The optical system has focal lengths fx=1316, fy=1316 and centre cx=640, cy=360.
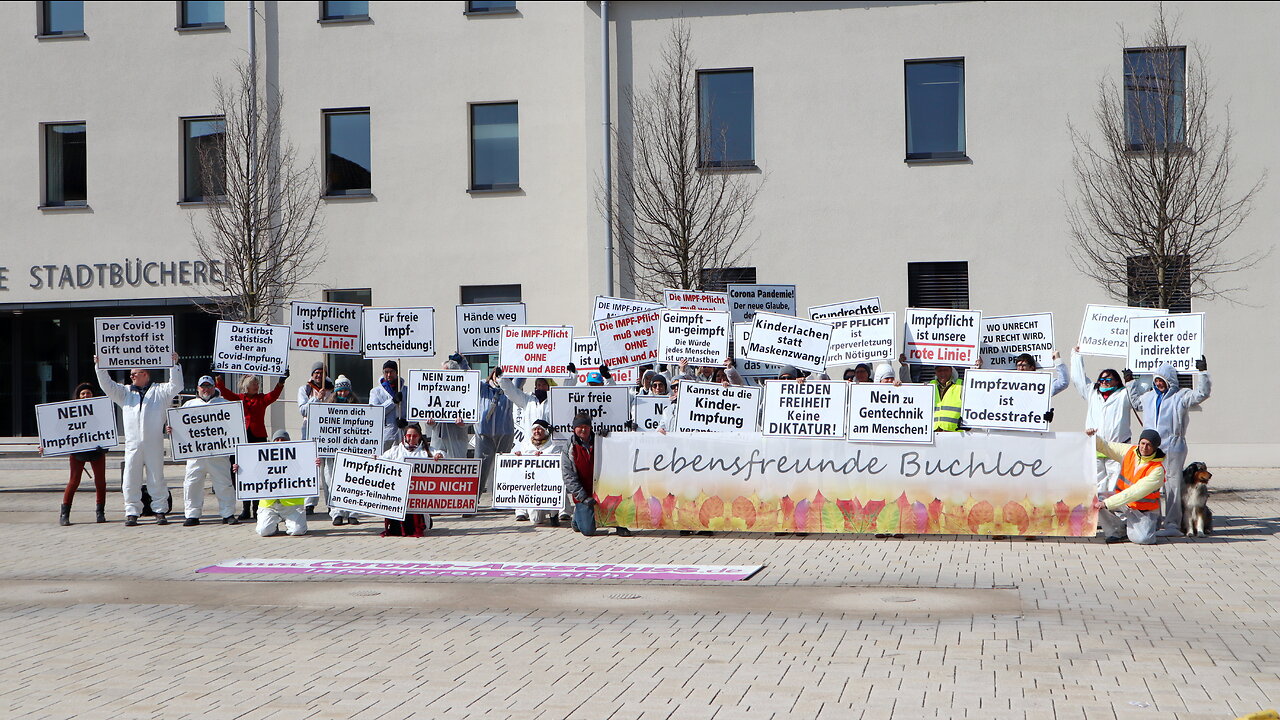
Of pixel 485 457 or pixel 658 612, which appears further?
pixel 485 457

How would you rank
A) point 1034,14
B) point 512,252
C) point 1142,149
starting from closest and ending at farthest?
point 1142,149 < point 1034,14 < point 512,252

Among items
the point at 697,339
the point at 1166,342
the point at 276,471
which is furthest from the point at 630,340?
the point at 1166,342

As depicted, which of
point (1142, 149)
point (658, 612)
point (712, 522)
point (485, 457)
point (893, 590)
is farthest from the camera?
point (1142, 149)

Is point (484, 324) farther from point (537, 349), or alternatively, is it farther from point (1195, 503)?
point (1195, 503)

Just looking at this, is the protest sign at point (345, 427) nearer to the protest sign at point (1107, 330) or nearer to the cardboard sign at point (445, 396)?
the cardboard sign at point (445, 396)

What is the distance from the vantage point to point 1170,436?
13.4m

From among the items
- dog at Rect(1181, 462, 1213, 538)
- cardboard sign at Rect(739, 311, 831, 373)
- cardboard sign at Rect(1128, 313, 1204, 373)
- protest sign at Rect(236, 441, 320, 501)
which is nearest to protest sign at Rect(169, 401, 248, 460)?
protest sign at Rect(236, 441, 320, 501)

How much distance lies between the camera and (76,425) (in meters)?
14.9

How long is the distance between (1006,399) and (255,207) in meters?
14.6

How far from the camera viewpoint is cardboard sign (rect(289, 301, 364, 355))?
51.5ft

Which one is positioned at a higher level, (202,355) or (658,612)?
(202,355)

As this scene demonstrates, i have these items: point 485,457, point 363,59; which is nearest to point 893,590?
point 485,457

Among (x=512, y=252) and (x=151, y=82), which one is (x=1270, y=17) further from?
(x=151, y=82)

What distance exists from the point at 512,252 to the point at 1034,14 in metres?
9.78
